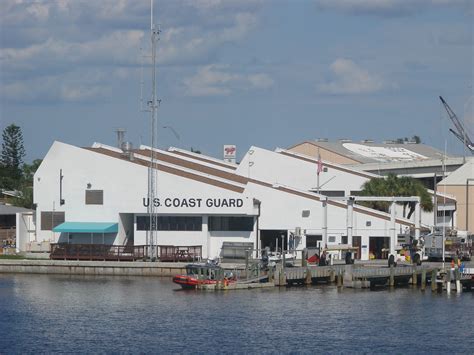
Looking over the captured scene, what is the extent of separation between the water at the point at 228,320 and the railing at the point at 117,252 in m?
9.04

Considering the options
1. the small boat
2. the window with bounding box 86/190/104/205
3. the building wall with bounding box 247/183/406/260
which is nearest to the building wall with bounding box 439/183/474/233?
the building wall with bounding box 247/183/406/260

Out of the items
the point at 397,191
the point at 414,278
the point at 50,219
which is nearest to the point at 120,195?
the point at 50,219

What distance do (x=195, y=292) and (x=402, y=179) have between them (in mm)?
38692

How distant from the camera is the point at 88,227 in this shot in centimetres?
9994

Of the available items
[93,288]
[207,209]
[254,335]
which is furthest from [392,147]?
[254,335]

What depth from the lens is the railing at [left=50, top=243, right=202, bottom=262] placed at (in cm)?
9606

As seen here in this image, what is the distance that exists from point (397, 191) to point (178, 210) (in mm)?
23853

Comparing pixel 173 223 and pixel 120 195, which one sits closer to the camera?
pixel 173 223

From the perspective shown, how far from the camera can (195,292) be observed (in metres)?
81.1

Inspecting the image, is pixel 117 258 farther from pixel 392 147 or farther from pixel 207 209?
pixel 392 147

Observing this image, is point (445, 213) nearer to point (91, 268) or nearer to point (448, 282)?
point (91, 268)

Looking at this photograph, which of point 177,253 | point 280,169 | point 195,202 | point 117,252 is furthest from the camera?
point 280,169

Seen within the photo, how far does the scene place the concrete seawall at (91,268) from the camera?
306 feet

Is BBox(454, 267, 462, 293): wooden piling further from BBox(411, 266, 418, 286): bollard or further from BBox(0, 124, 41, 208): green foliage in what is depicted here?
BBox(0, 124, 41, 208): green foliage
